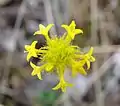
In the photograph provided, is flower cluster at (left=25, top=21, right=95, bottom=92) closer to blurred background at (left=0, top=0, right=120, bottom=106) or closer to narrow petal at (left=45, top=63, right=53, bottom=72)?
narrow petal at (left=45, top=63, right=53, bottom=72)

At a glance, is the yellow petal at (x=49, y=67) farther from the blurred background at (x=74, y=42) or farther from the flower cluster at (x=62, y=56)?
the blurred background at (x=74, y=42)

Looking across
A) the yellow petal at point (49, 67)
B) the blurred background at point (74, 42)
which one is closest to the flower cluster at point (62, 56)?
the yellow petal at point (49, 67)

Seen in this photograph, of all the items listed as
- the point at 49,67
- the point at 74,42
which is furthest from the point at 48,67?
the point at 74,42

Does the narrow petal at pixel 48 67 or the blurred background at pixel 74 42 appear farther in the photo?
the blurred background at pixel 74 42

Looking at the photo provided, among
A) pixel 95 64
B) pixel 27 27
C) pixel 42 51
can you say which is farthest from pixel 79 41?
pixel 42 51

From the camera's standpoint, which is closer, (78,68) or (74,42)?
(78,68)

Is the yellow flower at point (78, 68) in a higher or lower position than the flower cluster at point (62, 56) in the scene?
lower

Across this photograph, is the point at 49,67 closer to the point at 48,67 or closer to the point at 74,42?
the point at 48,67

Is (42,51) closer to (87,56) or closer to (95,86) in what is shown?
(87,56)
